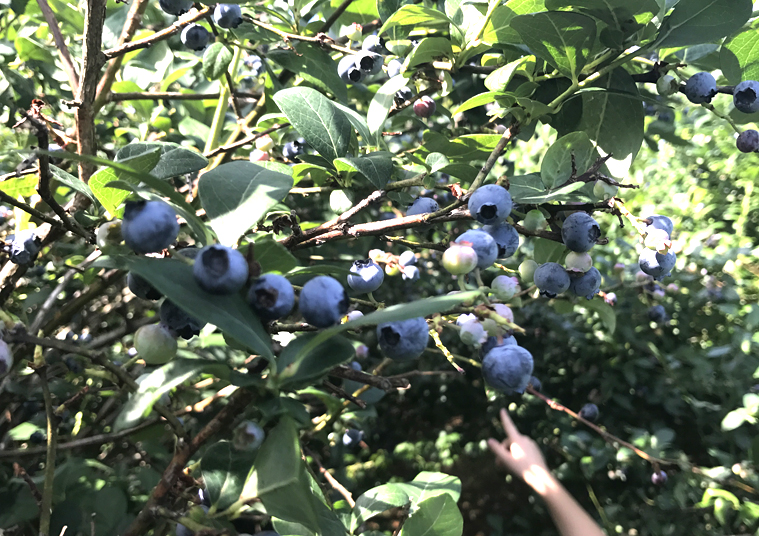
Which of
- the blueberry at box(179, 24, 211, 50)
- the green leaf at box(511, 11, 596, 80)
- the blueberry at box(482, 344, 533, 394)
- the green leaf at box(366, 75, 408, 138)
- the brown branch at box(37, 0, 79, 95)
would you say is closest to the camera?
the blueberry at box(482, 344, 533, 394)

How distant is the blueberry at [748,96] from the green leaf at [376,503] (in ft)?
3.31

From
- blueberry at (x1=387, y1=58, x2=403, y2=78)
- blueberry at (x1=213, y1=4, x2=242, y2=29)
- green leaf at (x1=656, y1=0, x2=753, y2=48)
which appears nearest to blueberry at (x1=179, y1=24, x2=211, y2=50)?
blueberry at (x1=213, y1=4, x2=242, y2=29)

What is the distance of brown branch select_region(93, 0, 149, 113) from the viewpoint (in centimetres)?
122

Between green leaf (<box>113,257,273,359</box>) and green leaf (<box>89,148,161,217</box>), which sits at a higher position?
green leaf (<box>89,148,161,217</box>)

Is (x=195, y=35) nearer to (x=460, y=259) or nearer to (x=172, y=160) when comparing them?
(x=172, y=160)

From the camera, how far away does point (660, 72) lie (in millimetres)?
1069

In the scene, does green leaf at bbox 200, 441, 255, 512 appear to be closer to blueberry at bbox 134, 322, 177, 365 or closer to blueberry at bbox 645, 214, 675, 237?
blueberry at bbox 134, 322, 177, 365

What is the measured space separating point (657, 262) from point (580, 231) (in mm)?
201

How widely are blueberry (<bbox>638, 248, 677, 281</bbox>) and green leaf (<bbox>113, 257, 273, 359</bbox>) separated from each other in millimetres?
699

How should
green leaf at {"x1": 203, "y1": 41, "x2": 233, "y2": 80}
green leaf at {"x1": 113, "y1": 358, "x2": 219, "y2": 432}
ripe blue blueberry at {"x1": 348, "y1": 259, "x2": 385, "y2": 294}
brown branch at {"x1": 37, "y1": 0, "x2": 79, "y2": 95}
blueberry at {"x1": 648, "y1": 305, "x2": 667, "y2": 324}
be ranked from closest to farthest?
green leaf at {"x1": 113, "y1": 358, "x2": 219, "y2": 432} → ripe blue blueberry at {"x1": 348, "y1": 259, "x2": 385, "y2": 294} → brown branch at {"x1": 37, "y1": 0, "x2": 79, "y2": 95} → green leaf at {"x1": 203, "y1": 41, "x2": 233, "y2": 80} → blueberry at {"x1": 648, "y1": 305, "x2": 667, "y2": 324}

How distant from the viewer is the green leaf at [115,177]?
2.18 feet

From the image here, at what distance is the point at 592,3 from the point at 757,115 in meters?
0.58

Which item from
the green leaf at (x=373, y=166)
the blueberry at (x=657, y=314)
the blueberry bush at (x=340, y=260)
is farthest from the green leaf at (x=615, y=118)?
the blueberry at (x=657, y=314)

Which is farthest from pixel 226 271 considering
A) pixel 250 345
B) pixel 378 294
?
pixel 378 294
